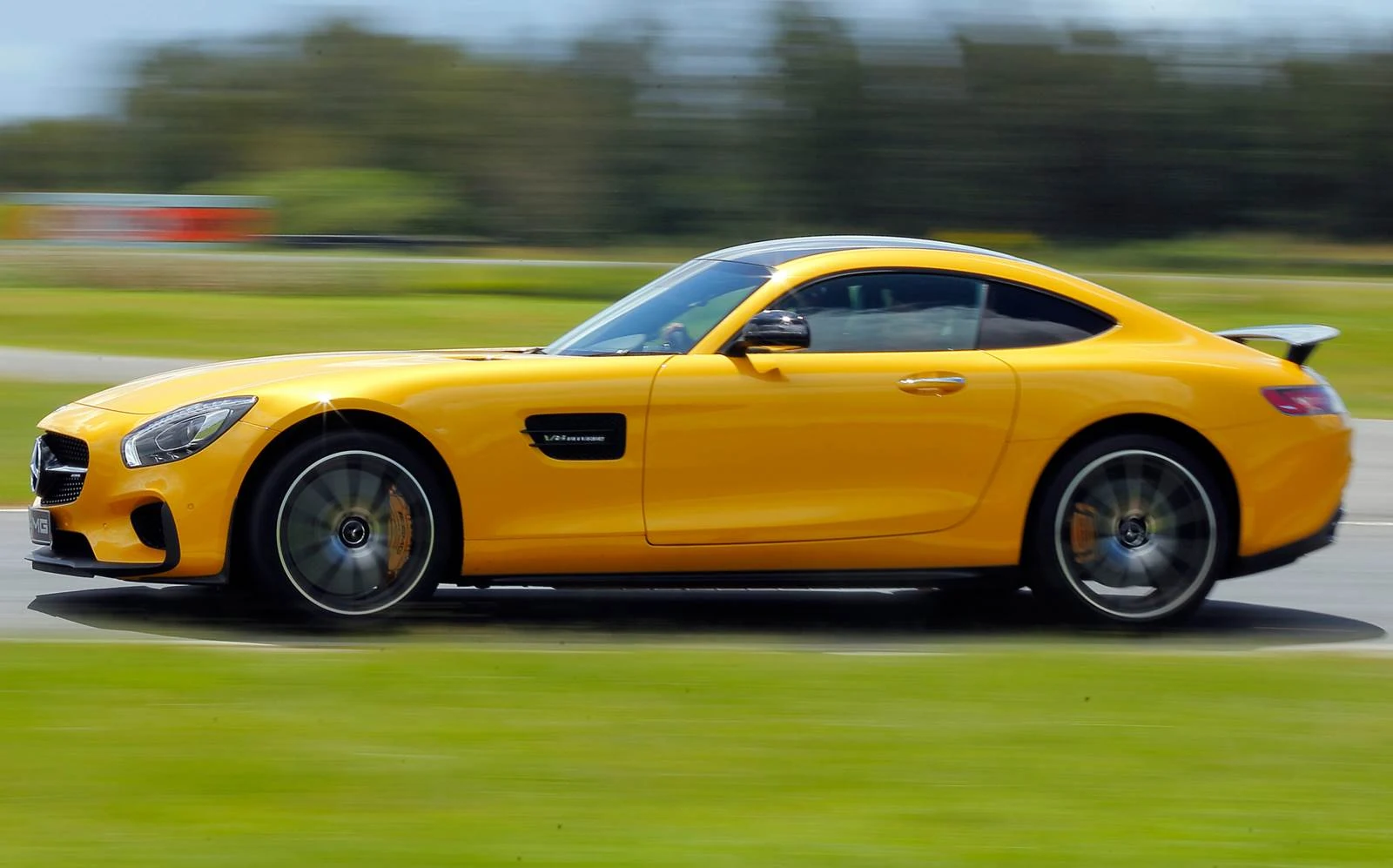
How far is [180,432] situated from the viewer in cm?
598

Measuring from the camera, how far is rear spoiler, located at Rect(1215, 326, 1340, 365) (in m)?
6.76

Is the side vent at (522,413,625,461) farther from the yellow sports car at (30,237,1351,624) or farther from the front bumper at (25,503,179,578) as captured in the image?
the front bumper at (25,503,179,578)

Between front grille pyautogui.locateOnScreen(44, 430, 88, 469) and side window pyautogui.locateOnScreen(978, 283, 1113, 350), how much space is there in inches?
125

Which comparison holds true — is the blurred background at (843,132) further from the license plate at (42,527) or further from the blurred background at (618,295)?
the license plate at (42,527)

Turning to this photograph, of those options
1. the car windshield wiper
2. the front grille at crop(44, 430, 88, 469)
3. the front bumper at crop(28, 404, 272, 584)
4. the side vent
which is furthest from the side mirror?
the front grille at crop(44, 430, 88, 469)

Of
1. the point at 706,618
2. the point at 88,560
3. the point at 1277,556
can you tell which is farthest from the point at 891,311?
the point at 88,560

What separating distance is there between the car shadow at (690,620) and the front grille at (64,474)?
46 cm

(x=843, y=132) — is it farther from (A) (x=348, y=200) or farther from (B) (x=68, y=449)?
(B) (x=68, y=449)

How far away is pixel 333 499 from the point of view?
6.02m

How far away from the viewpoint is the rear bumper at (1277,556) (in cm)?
654

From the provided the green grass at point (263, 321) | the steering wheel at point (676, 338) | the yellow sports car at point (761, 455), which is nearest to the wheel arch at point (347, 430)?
the yellow sports car at point (761, 455)

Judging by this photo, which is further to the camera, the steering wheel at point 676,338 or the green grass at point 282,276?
the green grass at point 282,276

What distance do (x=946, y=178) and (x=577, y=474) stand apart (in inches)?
1438

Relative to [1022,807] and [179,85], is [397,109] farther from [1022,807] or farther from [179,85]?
[1022,807]
